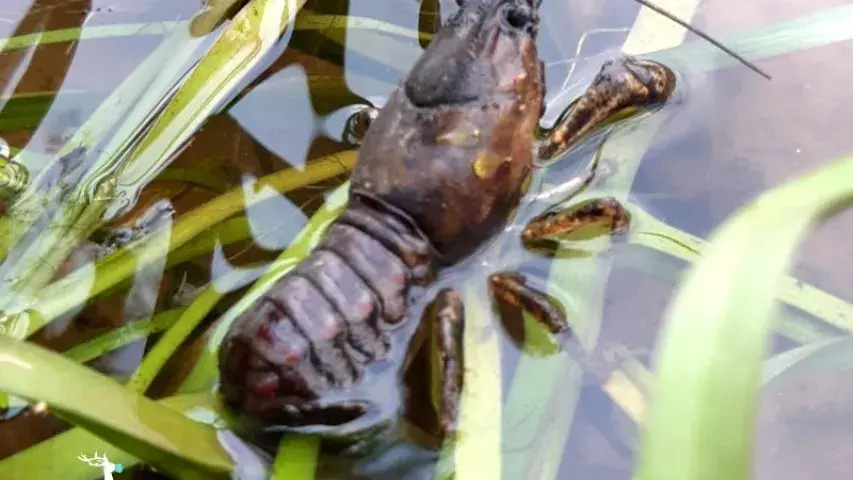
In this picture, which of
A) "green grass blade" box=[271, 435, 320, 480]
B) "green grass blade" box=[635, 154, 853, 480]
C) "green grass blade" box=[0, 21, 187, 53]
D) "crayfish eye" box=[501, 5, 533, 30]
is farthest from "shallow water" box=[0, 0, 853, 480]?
"green grass blade" box=[635, 154, 853, 480]

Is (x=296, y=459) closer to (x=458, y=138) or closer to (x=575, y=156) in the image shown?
(x=458, y=138)

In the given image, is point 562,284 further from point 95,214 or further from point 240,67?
point 95,214

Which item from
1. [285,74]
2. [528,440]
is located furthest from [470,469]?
[285,74]

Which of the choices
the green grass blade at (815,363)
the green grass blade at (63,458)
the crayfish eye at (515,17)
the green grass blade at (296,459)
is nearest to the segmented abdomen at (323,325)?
the green grass blade at (296,459)

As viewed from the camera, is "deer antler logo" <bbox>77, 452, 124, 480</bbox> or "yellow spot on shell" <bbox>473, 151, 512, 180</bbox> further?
"yellow spot on shell" <bbox>473, 151, 512, 180</bbox>

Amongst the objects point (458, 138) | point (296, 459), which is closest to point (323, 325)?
point (296, 459)

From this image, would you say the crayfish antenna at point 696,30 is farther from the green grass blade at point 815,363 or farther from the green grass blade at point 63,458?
the green grass blade at point 63,458

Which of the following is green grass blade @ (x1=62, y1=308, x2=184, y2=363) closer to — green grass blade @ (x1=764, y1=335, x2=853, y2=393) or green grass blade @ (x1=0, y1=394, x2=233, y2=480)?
green grass blade @ (x1=0, y1=394, x2=233, y2=480)
